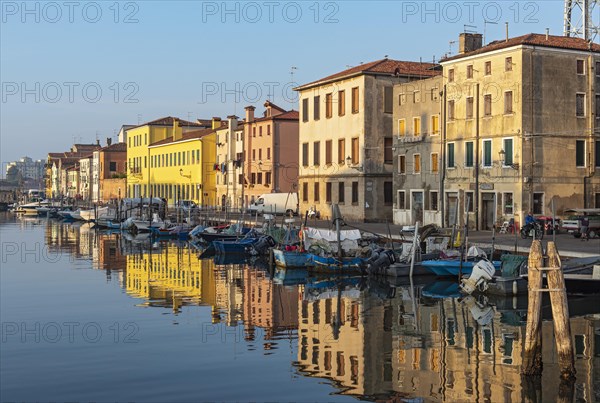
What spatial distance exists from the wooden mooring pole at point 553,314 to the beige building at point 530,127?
88.4 ft

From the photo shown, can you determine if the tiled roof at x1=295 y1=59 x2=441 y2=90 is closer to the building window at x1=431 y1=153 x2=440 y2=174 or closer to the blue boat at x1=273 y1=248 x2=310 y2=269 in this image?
the building window at x1=431 y1=153 x2=440 y2=174

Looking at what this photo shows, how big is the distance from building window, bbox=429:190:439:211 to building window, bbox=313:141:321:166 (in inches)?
525

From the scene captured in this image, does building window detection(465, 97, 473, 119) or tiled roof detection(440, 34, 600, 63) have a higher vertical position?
tiled roof detection(440, 34, 600, 63)

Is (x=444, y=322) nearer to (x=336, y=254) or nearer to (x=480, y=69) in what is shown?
(x=336, y=254)

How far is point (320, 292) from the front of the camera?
30672 millimetres

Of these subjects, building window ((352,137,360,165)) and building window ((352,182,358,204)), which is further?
building window ((352,182,358,204))

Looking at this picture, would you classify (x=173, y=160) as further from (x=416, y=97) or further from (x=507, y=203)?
(x=507, y=203)

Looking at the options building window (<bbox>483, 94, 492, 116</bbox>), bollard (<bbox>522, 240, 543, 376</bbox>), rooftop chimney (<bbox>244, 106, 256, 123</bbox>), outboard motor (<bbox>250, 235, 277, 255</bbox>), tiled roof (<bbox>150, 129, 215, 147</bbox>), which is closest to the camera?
bollard (<bbox>522, 240, 543, 376</bbox>)

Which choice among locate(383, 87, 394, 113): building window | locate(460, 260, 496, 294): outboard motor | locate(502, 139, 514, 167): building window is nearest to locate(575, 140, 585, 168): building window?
locate(502, 139, 514, 167): building window

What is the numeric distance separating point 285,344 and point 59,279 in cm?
1771

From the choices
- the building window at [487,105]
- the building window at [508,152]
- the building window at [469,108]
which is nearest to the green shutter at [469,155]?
the building window at [469,108]

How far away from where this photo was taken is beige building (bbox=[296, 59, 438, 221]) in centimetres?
5503

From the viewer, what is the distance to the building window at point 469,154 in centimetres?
4609

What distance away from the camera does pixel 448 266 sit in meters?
32.8
